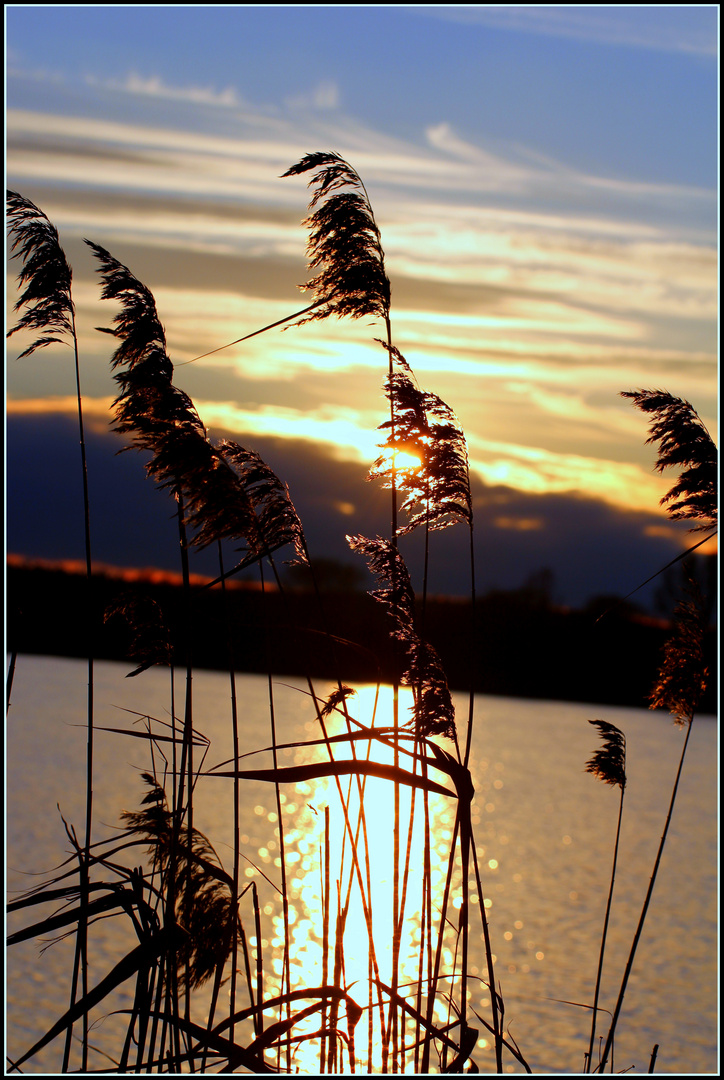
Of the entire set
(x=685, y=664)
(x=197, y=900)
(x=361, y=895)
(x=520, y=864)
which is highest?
(x=685, y=664)

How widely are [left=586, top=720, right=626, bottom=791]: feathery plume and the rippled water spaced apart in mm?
845

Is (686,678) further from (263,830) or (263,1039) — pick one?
(263,830)

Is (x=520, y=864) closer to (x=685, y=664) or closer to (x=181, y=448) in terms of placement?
(x=685, y=664)

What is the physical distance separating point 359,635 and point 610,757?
111 centimetres

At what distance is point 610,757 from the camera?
3.40m

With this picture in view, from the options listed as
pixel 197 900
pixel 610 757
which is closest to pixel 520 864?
pixel 610 757

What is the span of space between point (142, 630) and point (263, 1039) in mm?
1436

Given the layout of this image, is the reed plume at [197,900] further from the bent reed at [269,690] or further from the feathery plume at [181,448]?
the feathery plume at [181,448]

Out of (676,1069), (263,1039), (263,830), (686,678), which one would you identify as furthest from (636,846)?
(263,1039)

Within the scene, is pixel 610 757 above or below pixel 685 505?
below

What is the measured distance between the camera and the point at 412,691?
2.93m

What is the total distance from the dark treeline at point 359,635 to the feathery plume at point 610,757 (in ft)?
1.31

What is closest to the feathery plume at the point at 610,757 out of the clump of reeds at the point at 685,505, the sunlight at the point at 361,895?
the clump of reeds at the point at 685,505

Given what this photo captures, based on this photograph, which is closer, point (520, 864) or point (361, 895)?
point (361, 895)
